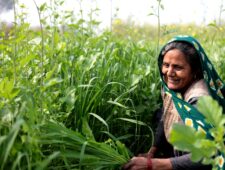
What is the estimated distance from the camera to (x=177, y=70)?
7.57 ft

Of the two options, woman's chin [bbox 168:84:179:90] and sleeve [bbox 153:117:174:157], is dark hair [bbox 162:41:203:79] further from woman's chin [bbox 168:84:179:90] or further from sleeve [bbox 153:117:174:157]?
sleeve [bbox 153:117:174:157]

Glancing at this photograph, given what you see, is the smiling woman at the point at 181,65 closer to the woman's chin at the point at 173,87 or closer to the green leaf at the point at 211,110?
the woman's chin at the point at 173,87

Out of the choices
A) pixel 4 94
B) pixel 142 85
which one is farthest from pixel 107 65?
pixel 4 94

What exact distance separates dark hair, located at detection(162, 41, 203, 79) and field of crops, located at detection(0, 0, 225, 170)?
0.30m

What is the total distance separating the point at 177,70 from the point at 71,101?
609mm

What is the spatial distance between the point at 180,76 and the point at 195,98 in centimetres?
17

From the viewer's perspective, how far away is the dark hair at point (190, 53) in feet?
7.49

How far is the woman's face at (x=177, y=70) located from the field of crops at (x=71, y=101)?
0.68ft

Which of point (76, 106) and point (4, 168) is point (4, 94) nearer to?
point (4, 168)

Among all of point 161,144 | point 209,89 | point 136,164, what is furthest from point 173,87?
point 136,164

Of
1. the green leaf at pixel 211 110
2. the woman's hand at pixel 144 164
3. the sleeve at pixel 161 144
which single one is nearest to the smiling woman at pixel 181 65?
the sleeve at pixel 161 144

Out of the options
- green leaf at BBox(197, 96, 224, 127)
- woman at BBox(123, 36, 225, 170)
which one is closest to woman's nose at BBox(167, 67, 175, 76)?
woman at BBox(123, 36, 225, 170)

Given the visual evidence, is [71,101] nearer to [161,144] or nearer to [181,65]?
[181,65]

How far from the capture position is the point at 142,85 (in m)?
2.77
